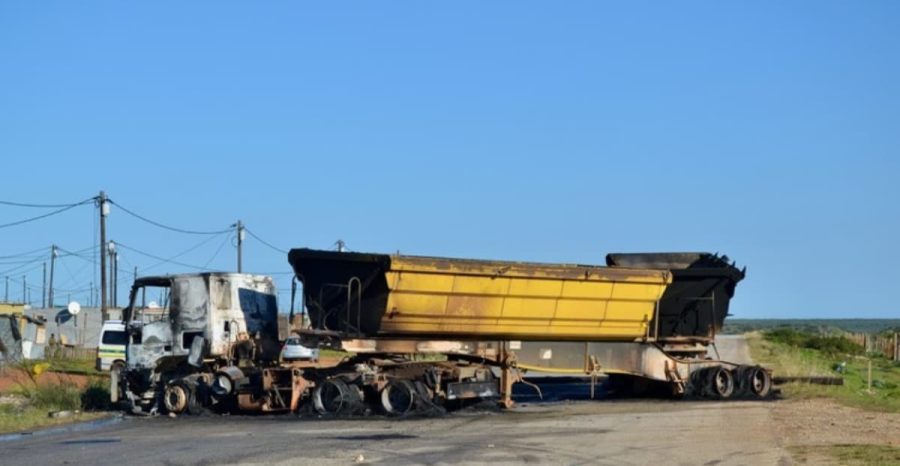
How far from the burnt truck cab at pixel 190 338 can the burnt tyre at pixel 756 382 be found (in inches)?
417

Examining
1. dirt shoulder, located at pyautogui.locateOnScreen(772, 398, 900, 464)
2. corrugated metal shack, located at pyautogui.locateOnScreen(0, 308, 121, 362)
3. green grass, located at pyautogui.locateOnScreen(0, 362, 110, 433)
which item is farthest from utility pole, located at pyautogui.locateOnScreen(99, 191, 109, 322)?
dirt shoulder, located at pyautogui.locateOnScreen(772, 398, 900, 464)

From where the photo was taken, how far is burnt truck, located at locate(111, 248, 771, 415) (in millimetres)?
22594

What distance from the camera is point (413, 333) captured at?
23.1m

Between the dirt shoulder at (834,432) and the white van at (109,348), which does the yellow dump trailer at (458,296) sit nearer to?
the dirt shoulder at (834,432)

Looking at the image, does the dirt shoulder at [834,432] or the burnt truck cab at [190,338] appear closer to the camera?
the dirt shoulder at [834,432]

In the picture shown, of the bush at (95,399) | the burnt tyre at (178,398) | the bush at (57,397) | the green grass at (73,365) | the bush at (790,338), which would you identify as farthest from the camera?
the bush at (790,338)

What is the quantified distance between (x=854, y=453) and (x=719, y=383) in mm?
11614

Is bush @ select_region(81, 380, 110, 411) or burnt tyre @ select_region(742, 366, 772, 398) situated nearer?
bush @ select_region(81, 380, 110, 411)

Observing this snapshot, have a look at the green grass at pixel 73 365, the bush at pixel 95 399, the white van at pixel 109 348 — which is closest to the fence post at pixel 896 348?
the green grass at pixel 73 365

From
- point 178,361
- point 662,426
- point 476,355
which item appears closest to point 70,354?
point 178,361

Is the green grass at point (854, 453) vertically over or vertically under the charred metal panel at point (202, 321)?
under

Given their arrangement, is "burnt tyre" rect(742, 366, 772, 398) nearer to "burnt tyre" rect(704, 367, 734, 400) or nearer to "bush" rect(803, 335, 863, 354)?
"burnt tyre" rect(704, 367, 734, 400)

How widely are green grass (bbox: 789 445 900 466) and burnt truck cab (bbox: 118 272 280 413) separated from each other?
11982mm

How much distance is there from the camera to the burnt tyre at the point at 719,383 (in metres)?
27.0
